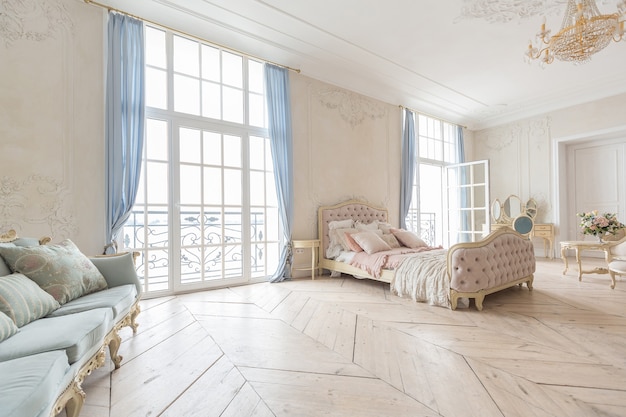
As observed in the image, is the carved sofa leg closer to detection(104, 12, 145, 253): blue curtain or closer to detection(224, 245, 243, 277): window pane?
detection(104, 12, 145, 253): blue curtain

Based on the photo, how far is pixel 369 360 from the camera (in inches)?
79.3

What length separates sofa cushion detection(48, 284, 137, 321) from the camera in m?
1.83

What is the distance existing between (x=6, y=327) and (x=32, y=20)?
3.06 meters

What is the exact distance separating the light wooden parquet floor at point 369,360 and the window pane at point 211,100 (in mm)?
2428

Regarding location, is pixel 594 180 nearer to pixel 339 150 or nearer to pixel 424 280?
pixel 339 150

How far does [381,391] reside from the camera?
1.66m

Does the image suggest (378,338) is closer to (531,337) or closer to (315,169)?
(531,337)

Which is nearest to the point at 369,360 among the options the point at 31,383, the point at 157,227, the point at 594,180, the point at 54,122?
the point at 31,383

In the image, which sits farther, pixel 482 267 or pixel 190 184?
pixel 190 184

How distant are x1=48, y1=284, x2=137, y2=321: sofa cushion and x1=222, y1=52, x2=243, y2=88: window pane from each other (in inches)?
120

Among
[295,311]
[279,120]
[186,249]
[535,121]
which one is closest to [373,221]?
[279,120]

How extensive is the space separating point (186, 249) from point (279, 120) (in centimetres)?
221

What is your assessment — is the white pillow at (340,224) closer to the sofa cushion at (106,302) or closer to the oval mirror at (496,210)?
the sofa cushion at (106,302)

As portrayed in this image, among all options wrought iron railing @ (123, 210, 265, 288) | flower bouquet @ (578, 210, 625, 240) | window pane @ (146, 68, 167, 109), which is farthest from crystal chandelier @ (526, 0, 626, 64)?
window pane @ (146, 68, 167, 109)
